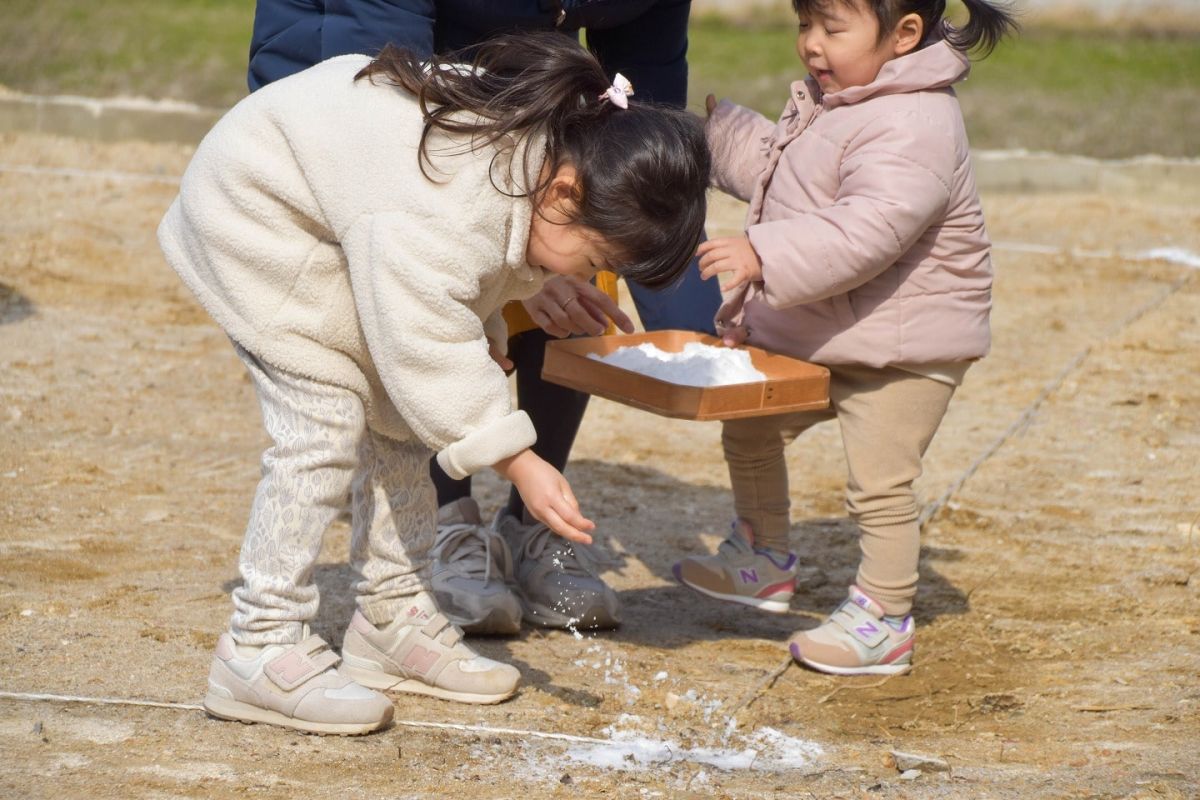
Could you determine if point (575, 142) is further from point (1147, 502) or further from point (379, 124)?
point (1147, 502)

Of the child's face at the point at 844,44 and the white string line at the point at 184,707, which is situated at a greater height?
the child's face at the point at 844,44

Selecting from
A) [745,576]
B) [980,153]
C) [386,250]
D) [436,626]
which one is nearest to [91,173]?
[980,153]

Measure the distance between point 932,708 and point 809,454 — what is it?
66.8 inches

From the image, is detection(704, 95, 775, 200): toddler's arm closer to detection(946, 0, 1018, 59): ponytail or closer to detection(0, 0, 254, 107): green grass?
detection(946, 0, 1018, 59): ponytail

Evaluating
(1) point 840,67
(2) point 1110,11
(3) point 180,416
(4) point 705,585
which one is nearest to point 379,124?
(1) point 840,67

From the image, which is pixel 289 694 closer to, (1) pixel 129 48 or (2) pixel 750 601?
(2) pixel 750 601

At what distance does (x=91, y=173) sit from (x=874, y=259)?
5.68 meters

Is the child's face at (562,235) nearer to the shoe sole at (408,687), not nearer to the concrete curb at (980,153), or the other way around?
the shoe sole at (408,687)

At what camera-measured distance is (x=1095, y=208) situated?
26.1 ft

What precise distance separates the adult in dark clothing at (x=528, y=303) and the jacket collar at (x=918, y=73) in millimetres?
453

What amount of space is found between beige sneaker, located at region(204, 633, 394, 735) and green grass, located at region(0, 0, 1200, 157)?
6.98 metres

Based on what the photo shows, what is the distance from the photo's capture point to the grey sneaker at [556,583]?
3.12 meters

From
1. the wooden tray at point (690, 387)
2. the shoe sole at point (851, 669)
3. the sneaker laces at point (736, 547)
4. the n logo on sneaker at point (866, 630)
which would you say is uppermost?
the wooden tray at point (690, 387)

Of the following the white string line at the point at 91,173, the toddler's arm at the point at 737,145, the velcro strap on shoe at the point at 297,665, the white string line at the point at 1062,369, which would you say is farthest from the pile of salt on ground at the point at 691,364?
the white string line at the point at 91,173
